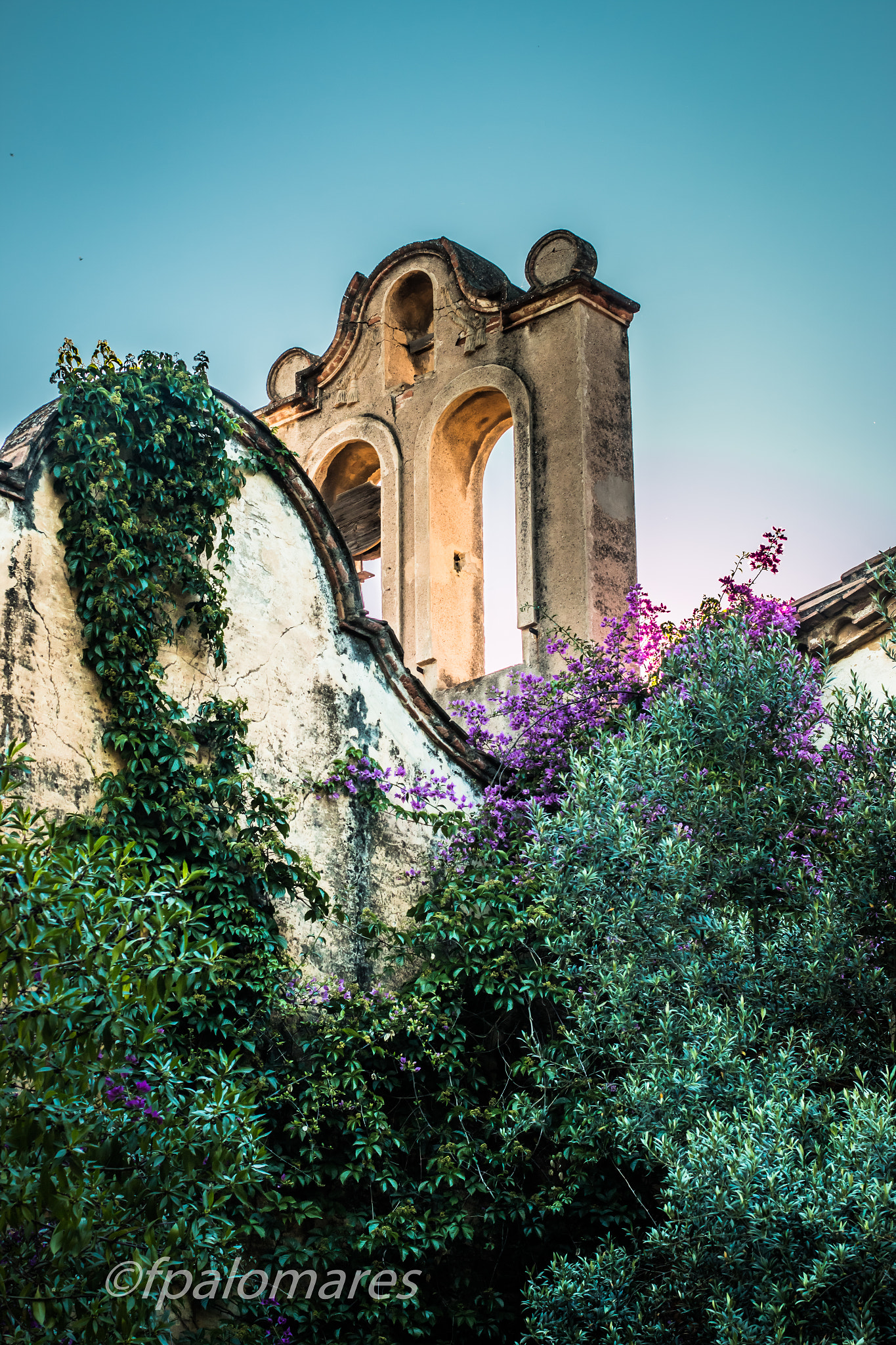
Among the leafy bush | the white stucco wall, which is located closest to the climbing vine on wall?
the leafy bush

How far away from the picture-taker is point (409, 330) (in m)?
13.2

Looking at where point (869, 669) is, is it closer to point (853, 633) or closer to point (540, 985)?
point (853, 633)

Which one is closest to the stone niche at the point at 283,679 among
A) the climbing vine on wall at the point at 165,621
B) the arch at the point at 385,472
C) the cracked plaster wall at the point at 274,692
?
the cracked plaster wall at the point at 274,692

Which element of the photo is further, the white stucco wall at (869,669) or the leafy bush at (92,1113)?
the white stucco wall at (869,669)

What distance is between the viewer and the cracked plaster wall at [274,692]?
7.05m

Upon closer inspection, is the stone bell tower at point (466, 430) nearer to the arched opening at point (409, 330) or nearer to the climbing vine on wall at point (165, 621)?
the arched opening at point (409, 330)

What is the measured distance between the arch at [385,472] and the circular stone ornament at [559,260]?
2.02 metres

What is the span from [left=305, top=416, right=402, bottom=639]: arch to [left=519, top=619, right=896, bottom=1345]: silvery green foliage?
18.1 ft

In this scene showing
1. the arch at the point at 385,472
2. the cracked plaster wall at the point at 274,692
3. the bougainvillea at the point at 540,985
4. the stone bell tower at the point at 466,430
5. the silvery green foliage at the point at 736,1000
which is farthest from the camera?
the arch at the point at 385,472

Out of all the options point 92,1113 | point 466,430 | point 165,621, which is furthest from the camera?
point 466,430

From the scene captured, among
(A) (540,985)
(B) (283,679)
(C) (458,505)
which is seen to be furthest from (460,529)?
(A) (540,985)

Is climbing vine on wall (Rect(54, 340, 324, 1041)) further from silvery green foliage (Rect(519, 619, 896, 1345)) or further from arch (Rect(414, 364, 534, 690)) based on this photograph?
arch (Rect(414, 364, 534, 690))

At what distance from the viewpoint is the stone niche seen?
707cm

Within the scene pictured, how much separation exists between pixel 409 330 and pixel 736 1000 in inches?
354
